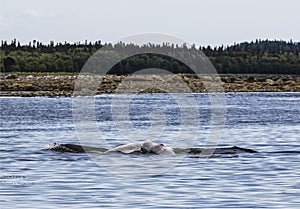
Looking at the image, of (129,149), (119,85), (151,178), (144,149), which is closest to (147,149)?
(144,149)

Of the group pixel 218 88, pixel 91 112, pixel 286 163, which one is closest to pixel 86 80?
pixel 218 88

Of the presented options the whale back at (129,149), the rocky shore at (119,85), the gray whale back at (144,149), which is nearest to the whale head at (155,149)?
the gray whale back at (144,149)

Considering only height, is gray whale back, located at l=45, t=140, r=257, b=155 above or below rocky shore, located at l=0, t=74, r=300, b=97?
below

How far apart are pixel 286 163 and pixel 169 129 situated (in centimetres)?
1782

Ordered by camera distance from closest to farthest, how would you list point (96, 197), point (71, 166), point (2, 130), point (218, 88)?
point (96, 197) → point (71, 166) → point (2, 130) → point (218, 88)

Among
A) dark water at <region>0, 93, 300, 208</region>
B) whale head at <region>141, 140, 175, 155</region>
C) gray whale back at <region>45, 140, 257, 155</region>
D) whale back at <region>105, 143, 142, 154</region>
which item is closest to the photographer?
dark water at <region>0, 93, 300, 208</region>

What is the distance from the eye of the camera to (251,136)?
41.2 metres

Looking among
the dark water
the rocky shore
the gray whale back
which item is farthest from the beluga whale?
the rocky shore

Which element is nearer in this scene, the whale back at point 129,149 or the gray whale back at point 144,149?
the gray whale back at point 144,149

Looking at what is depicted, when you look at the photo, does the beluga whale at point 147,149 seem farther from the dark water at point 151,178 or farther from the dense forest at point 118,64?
the dense forest at point 118,64

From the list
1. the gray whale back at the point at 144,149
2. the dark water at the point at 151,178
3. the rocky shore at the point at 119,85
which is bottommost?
the dark water at the point at 151,178

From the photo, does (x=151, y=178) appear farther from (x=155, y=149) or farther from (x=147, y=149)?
(x=147, y=149)

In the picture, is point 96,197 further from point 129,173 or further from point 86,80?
point 86,80

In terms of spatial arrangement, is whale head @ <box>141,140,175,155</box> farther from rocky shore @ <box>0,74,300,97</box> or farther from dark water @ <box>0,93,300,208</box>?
rocky shore @ <box>0,74,300,97</box>
